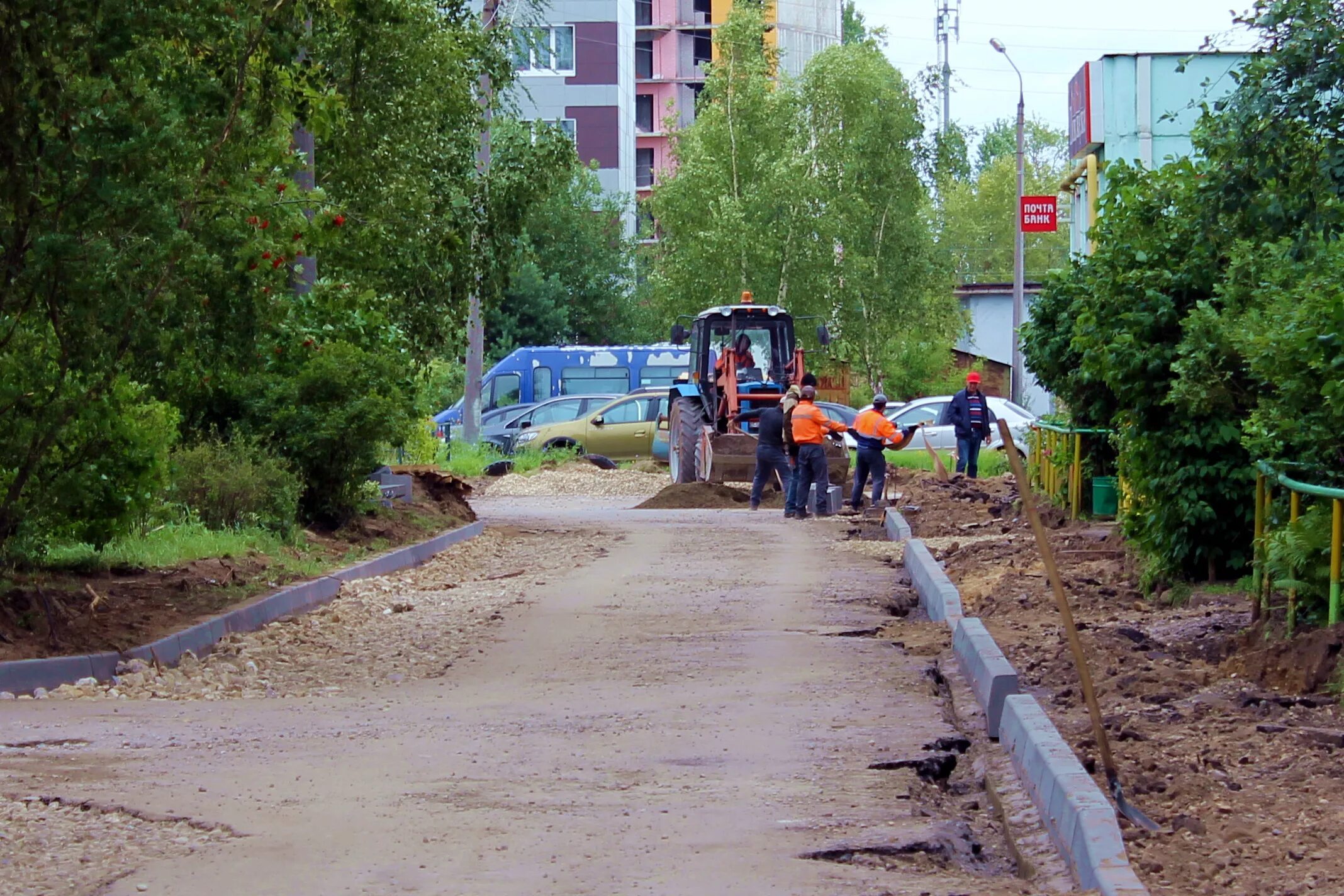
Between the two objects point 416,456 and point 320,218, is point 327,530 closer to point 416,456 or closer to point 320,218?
point 320,218

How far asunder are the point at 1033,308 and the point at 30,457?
11.5m

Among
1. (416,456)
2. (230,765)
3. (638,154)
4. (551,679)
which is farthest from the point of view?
(638,154)

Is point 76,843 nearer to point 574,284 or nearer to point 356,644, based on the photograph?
point 356,644

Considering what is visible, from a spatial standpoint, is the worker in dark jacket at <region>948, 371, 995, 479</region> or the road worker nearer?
the road worker

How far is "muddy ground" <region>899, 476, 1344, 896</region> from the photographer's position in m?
5.60

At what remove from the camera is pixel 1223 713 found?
7.81 meters

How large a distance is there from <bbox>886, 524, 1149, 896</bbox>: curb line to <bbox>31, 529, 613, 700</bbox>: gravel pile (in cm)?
326

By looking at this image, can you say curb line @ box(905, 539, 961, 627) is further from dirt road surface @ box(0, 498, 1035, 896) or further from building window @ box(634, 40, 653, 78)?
building window @ box(634, 40, 653, 78)

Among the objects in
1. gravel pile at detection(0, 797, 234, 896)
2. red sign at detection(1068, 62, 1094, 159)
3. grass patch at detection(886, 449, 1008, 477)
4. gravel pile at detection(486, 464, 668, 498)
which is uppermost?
red sign at detection(1068, 62, 1094, 159)

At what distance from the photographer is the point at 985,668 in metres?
9.20

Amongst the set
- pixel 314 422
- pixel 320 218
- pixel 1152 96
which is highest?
pixel 1152 96

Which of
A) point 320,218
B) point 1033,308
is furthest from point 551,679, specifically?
point 1033,308

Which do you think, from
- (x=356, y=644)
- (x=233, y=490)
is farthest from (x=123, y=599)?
(x=233, y=490)

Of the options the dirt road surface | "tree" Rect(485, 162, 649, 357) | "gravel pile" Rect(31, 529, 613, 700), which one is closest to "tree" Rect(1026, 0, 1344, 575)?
the dirt road surface
